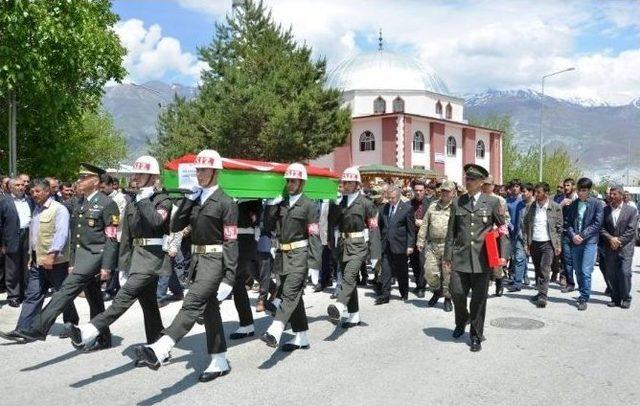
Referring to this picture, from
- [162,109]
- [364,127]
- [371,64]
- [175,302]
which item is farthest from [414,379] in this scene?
[371,64]

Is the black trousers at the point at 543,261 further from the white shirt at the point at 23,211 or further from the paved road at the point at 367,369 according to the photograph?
the white shirt at the point at 23,211

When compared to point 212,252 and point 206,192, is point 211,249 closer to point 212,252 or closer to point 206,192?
point 212,252

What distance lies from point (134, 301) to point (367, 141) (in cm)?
4994

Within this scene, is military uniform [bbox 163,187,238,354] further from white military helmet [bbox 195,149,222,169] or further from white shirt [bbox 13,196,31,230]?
white shirt [bbox 13,196,31,230]

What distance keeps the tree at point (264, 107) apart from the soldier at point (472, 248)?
26.9 m

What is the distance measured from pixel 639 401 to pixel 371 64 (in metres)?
61.3

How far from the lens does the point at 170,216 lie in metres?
6.73

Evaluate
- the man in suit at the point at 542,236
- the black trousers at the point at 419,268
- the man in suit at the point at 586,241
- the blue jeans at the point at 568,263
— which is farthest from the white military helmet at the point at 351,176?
the blue jeans at the point at 568,263

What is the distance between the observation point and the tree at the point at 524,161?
7481 centimetres

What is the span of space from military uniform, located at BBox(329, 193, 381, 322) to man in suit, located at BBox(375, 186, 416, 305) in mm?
1440

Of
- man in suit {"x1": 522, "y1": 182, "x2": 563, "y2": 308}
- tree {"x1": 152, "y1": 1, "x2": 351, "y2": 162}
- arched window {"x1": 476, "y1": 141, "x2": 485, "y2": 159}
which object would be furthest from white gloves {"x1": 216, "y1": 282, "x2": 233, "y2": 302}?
arched window {"x1": 476, "y1": 141, "x2": 485, "y2": 159}

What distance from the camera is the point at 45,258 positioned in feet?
26.1

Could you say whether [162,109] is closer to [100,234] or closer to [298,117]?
[298,117]

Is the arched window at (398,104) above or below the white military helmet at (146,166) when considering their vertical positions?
above
